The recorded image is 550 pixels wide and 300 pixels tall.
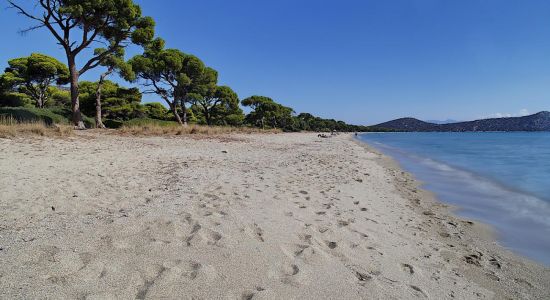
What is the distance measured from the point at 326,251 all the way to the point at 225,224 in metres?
1.25

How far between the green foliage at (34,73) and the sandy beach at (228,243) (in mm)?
24205

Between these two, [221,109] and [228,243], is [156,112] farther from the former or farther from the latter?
[228,243]

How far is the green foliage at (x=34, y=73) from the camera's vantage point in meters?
25.2

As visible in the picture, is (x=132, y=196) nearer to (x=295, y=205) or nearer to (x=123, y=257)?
(x=123, y=257)

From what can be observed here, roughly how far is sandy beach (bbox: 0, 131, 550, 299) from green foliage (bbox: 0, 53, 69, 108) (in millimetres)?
24205

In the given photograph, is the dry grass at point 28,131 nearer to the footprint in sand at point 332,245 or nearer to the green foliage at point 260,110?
the footprint in sand at point 332,245

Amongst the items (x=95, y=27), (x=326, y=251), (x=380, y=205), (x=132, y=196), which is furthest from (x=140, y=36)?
(x=326, y=251)

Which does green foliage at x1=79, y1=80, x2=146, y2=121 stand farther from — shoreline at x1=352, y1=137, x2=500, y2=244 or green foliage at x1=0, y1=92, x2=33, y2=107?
shoreline at x1=352, y1=137, x2=500, y2=244

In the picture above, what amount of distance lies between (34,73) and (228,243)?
30507mm

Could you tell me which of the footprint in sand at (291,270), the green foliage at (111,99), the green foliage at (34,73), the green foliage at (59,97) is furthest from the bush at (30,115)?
the footprint in sand at (291,270)

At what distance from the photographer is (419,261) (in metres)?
3.37

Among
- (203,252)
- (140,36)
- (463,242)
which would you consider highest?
(140,36)

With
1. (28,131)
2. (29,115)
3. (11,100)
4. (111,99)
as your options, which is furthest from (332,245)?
(11,100)

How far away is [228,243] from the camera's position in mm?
3207
